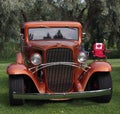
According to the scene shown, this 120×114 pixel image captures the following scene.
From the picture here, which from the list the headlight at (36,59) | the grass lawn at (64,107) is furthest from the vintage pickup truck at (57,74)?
the grass lawn at (64,107)

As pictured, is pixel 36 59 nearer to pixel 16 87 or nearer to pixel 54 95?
pixel 16 87

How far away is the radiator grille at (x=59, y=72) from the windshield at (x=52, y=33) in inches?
44.5

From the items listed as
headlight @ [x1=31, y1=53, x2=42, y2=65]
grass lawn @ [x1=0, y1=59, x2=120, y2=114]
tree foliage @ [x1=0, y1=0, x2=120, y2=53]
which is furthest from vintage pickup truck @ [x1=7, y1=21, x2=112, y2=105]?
tree foliage @ [x1=0, y1=0, x2=120, y2=53]

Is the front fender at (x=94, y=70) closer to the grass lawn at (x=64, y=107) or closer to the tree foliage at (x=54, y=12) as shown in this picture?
the grass lawn at (x=64, y=107)

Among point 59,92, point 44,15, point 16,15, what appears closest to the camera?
point 59,92

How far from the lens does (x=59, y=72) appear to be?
9.08 meters

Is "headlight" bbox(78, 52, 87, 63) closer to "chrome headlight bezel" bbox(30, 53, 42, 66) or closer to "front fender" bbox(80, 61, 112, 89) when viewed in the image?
"front fender" bbox(80, 61, 112, 89)

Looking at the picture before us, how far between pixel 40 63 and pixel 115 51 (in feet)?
143

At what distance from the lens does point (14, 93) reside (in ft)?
28.7

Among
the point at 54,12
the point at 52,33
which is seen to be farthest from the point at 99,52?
the point at 52,33

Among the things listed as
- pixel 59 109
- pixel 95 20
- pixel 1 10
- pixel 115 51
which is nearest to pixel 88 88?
pixel 59 109

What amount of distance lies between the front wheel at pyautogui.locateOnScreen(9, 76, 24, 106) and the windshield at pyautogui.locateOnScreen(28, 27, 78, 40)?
4.72 ft

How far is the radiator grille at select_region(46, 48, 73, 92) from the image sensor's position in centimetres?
899

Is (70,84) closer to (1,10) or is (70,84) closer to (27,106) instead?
(27,106)
